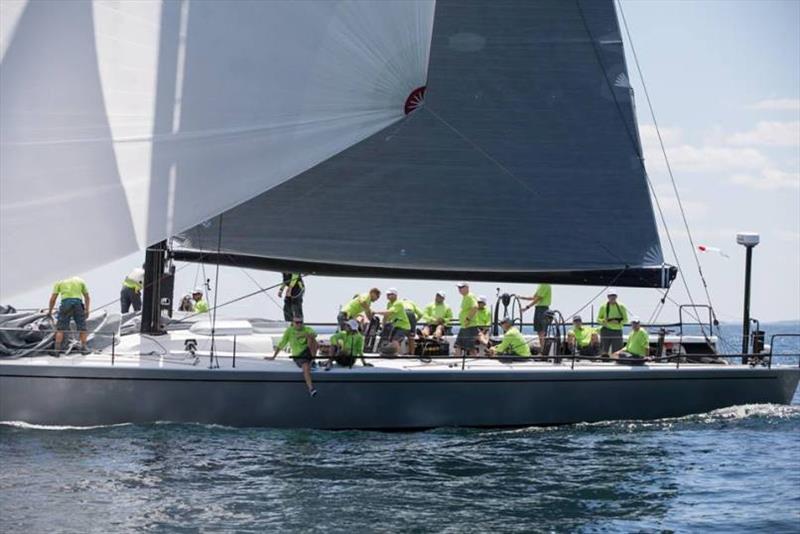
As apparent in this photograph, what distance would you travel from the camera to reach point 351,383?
1750 cm

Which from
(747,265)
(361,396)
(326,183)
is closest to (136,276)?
(326,183)

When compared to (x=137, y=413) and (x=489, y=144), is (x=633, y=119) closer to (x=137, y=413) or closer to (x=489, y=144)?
(x=489, y=144)

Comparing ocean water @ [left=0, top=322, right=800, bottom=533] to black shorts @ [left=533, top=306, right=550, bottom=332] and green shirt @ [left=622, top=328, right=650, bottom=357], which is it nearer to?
green shirt @ [left=622, top=328, right=650, bottom=357]

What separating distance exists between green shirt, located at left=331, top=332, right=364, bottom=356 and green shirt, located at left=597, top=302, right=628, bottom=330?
13.4ft

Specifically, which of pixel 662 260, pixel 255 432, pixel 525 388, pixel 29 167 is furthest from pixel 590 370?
pixel 29 167

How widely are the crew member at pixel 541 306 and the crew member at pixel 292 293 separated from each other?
145 inches

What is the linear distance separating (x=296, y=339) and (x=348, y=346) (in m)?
0.79

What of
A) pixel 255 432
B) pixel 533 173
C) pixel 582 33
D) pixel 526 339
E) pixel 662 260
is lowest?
pixel 255 432

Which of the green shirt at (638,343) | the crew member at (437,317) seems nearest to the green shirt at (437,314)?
the crew member at (437,317)

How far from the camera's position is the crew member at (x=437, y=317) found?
66.9 feet

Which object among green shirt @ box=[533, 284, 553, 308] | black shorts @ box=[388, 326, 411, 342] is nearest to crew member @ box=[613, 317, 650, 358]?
green shirt @ box=[533, 284, 553, 308]

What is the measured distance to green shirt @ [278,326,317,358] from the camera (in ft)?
57.1

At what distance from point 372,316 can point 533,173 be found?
3257 millimetres

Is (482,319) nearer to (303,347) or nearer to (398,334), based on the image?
(398,334)
